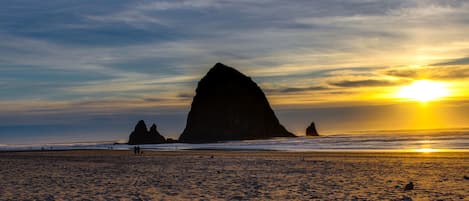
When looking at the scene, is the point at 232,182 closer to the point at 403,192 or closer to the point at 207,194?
the point at 207,194

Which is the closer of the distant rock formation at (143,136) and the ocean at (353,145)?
the ocean at (353,145)

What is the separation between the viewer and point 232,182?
69.9 ft

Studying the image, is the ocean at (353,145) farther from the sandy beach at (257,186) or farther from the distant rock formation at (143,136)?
the distant rock formation at (143,136)

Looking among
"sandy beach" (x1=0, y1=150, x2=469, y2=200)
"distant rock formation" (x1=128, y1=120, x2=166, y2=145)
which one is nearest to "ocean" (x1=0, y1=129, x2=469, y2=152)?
"sandy beach" (x1=0, y1=150, x2=469, y2=200)

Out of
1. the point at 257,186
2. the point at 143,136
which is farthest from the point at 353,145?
the point at 143,136

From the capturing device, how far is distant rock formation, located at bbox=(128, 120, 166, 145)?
162375mm

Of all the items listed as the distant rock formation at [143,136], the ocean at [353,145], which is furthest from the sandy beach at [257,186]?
the distant rock formation at [143,136]

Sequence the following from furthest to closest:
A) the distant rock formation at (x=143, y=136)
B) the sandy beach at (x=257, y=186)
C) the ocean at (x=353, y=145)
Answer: the distant rock formation at (x=143, y=136) → the ocean at (x=353, y=145) → the sandy beach at (x=257, y=186)

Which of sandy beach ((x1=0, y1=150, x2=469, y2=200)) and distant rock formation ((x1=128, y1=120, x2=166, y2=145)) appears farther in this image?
distant rock formation ((x1=128, y1=120, x2=166, y2=145))

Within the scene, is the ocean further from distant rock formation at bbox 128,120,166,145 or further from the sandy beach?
distant rock formation at bbox 128,120,166,145

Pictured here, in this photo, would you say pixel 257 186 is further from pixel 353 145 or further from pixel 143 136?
pixel 143 136

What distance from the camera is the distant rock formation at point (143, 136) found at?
16238cm

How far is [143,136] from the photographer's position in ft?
537

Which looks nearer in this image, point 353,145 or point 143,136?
point 353,145
